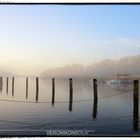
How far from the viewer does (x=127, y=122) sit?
492cm

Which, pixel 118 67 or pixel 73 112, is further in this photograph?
pixel 73 112

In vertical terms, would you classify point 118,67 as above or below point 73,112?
above

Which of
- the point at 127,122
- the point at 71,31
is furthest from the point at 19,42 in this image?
the point at 127,122

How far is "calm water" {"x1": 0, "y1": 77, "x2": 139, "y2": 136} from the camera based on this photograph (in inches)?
183

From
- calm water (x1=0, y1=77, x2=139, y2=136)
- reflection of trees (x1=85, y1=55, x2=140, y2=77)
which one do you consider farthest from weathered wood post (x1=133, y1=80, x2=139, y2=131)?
reflection of trees (x1=85, y1=55, x2=140, y2=77)

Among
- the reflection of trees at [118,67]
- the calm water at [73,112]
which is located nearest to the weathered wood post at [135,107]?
the calm water at [73,112]

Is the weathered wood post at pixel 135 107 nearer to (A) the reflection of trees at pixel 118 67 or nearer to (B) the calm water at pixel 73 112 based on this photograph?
(B) the calm water at pixel 73 112

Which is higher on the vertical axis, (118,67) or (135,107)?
(118,67)

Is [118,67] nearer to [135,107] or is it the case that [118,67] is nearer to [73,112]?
[135,107]

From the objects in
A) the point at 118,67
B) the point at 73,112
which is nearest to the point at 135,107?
the point at 118,67

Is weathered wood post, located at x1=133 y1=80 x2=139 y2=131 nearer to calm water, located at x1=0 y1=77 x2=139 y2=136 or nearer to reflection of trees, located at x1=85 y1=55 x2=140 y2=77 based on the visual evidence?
calm water, located at x1=0 y1=77 x2=139 y2=136

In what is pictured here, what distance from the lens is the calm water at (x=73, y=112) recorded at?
4.66m

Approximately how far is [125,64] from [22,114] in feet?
4.29

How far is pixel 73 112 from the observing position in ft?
16.6
